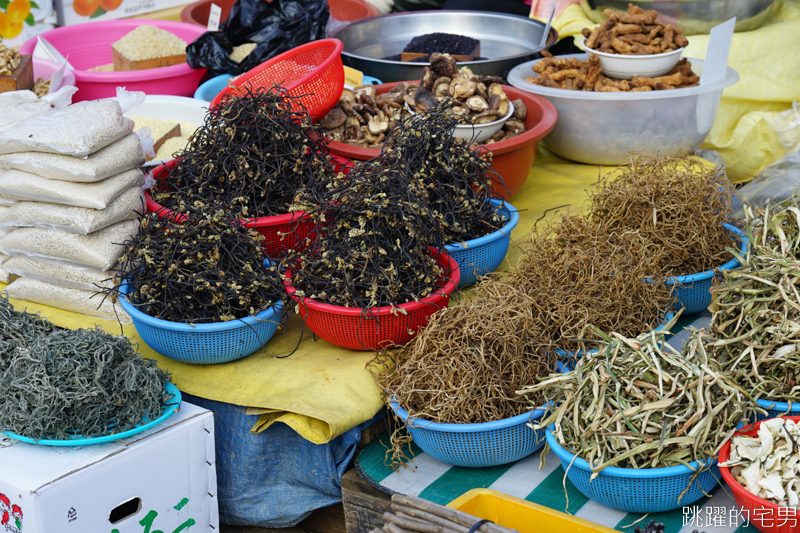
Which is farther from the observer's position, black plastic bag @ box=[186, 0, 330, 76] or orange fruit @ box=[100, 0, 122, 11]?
orange fruit @ box=[100, 0, 122, 11]

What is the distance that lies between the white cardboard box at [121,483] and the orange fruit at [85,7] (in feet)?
11.3

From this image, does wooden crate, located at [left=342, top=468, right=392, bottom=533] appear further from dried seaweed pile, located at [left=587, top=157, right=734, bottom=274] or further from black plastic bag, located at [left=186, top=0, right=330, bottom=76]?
black plastic bag, located at [left=186, top=0, right=330, bottom=76]

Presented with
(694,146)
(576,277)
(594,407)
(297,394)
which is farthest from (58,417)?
(694,146)

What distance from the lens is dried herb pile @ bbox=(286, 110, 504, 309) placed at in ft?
5.72

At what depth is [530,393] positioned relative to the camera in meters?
1.61

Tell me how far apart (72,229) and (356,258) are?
856 millimetres

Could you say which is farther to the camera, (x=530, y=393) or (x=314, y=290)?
(x=314, y=290)

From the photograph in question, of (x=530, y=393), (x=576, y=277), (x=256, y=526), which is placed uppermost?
(x=576, y=277)

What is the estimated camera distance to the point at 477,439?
1.58m

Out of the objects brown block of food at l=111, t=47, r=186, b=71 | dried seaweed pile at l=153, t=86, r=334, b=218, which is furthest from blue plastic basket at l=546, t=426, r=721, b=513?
brown block of food at l=111, t=47, r=186, b=71

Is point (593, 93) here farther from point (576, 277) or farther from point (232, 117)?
point (232, 117)

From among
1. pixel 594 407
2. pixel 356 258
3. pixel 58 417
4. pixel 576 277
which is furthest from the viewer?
pixel 576 277

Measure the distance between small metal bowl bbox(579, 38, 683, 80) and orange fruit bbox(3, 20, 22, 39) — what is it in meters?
3.13

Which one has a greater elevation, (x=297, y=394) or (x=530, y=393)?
(x=530, y=393)
